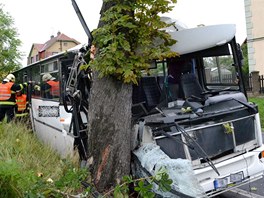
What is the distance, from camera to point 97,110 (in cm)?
406

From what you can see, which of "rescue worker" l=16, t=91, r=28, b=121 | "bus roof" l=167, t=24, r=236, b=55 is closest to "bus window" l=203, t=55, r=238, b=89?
"bus roof" l=167, t=24, r=236, b=55

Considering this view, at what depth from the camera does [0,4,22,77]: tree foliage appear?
2761 centimetres

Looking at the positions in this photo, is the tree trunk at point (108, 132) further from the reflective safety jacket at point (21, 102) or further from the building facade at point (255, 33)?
the building facade at point (255, 33)

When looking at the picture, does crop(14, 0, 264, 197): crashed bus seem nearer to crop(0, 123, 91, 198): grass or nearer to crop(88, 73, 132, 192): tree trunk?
Answer: crop(88, 73, 132, 192): tree trunk

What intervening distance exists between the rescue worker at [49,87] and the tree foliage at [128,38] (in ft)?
9.03

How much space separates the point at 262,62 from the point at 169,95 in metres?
16.1

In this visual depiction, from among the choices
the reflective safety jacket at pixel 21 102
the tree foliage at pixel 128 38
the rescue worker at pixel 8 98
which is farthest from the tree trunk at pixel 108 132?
the reflective safety jacket at pixel 21 102

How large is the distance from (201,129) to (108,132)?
1.19 meters

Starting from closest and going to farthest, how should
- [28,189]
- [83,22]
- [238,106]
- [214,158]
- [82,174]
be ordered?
[28,189] → [82,174] → [83,22] → [214,158] → [238,106]

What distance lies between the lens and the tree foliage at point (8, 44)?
27609mm

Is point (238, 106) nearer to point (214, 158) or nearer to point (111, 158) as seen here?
point (214, 158)

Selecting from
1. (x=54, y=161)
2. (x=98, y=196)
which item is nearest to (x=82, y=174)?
(x=98, y=196)

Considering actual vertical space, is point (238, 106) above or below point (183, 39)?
below

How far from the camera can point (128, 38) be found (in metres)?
3.97
